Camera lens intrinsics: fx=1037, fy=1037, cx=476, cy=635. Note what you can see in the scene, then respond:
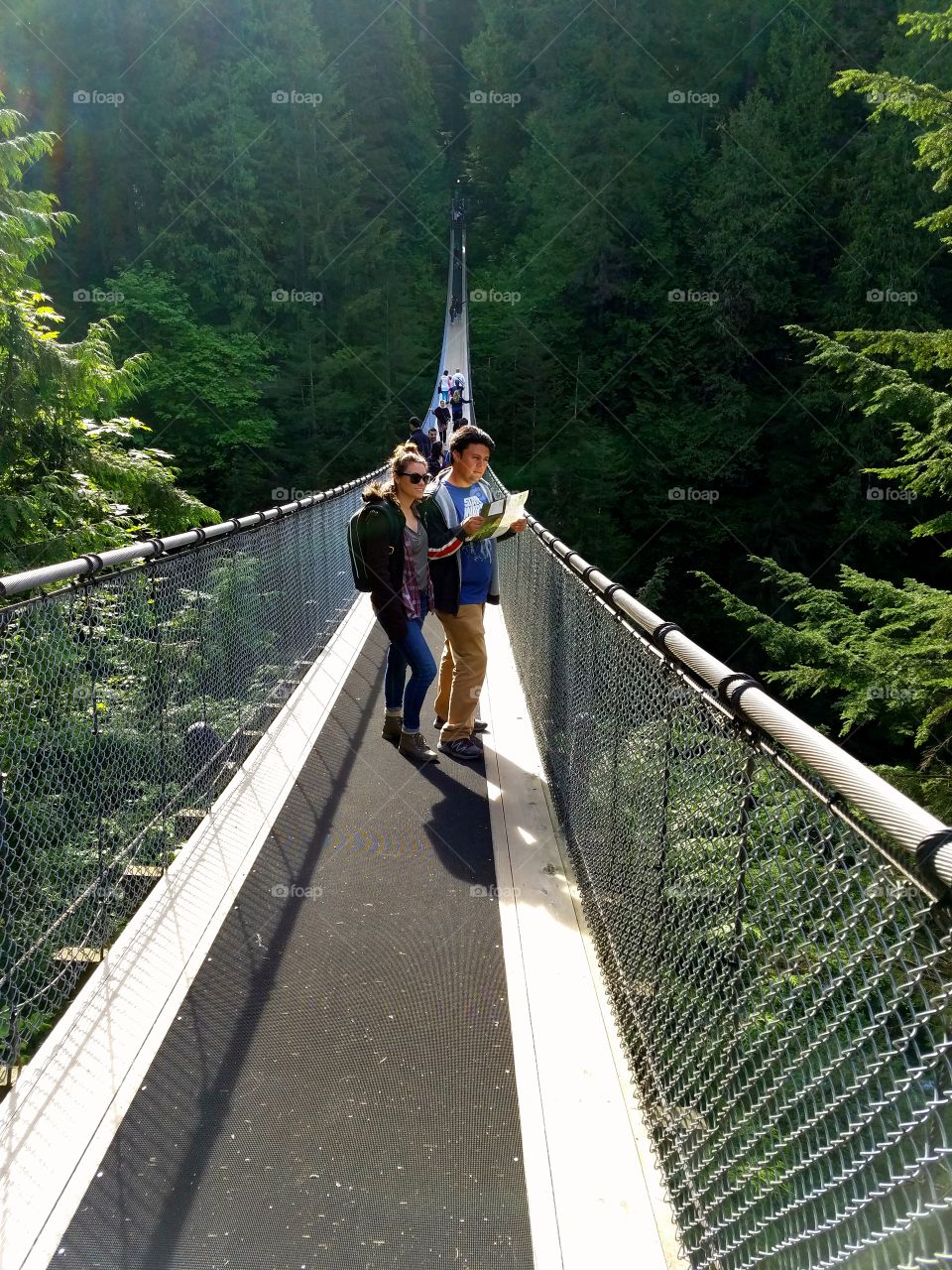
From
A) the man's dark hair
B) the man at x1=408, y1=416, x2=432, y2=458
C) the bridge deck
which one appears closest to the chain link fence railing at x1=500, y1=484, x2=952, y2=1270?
the bridge deck

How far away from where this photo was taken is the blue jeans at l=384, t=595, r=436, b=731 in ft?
15.9

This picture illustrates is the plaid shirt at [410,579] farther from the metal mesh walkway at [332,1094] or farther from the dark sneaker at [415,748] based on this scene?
the metal mesh walkway at [332,1094]

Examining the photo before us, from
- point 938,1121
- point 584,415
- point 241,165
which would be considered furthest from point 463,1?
point 938,1121

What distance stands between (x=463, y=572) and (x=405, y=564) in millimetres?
281

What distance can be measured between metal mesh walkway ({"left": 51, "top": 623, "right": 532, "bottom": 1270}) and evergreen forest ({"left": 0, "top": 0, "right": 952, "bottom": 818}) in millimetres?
14588

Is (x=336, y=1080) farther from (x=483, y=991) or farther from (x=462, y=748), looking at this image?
(x=462, y=748)

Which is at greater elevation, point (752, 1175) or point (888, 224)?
point (888, 224)

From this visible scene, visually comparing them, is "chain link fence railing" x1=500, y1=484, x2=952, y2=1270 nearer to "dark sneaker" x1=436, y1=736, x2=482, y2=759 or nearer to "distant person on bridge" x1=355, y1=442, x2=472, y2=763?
"distant person on bridge" x1=355, y1=442, x2=472, y2=763

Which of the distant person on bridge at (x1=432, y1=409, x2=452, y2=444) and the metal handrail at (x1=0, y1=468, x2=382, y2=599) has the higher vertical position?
the distant person on bridge at (x1=432, y1=409, x2=452, y2=444)

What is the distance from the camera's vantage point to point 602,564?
28.0 m

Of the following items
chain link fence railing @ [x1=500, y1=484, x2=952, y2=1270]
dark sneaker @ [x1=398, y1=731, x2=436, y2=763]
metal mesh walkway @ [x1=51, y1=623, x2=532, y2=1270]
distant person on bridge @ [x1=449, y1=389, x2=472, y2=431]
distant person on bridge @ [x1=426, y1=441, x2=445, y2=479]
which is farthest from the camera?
distant person on bridge @ [x1=449, y1=389, x2=472, y2=431]

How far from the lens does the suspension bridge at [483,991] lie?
1487mm

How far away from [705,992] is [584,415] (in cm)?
3119

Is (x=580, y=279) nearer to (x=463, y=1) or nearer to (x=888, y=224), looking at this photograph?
(x=888, y=224)
